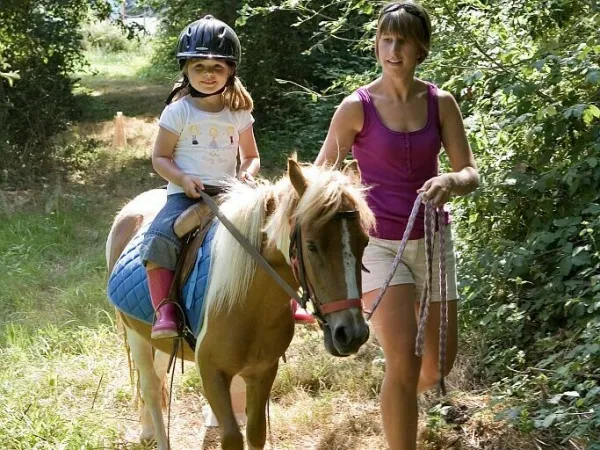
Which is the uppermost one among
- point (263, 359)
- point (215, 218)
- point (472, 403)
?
point (215, 218)

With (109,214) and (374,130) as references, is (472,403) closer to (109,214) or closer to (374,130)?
(374,130)

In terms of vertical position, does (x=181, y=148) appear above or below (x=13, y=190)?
below

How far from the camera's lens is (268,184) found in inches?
124

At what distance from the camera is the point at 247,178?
3578 millimetres

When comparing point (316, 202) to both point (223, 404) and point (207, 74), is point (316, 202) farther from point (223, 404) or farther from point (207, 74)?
point (207, 74)

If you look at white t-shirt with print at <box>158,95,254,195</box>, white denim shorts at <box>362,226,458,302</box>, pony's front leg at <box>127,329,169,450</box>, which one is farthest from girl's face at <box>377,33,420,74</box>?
pony's front leg at <box>127,329,169,450</box>

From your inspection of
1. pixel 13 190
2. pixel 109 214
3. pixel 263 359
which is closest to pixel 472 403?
pixel 263 359

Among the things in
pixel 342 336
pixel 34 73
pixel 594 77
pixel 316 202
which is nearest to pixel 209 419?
pixel 342 336

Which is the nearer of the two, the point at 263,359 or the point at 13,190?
the point at 263,359

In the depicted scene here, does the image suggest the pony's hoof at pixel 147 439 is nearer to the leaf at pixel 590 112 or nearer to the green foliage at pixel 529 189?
the green foliage at pixel 529 189

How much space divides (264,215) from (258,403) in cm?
90

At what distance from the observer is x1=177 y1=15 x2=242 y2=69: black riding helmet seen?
11.7 ft

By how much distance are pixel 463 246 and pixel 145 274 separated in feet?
7.64

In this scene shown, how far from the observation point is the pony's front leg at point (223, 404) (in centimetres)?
324
